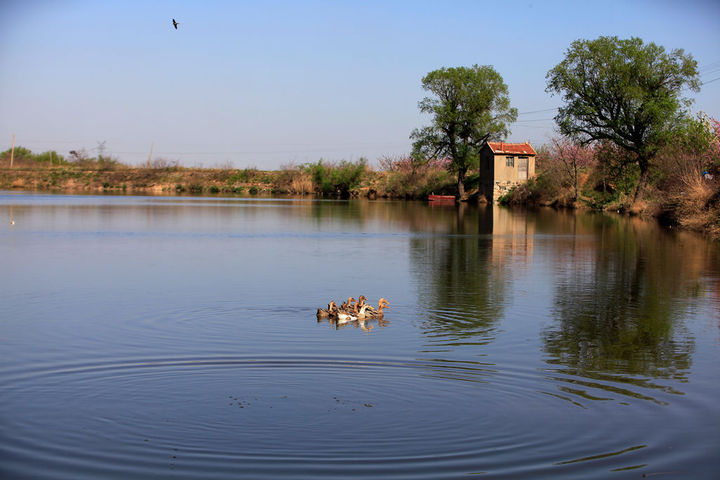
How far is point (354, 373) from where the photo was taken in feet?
30.9

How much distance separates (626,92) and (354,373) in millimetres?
50451

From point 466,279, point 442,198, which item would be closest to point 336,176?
point 442,198

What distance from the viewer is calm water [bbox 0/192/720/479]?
22.5 ft

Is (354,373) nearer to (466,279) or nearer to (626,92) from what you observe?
(466,279)

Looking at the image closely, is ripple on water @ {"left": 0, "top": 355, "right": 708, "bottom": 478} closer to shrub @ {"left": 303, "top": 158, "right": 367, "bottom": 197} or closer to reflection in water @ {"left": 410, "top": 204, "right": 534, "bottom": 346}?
reflection in water @ {"left": 410, "top": 204, "right": 534, "bottom": 346}

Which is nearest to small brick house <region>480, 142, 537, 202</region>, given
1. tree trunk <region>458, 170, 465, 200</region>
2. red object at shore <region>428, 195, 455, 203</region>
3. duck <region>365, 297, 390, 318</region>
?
tree trunk <region>458, 170, 465, 200</region>

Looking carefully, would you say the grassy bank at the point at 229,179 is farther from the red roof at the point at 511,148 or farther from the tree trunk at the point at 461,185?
the red roof at the point at 511,148

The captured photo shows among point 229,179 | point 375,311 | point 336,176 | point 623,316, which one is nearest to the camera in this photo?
point 375,311

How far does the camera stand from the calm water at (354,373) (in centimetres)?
687

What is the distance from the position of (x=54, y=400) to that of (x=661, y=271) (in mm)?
17375

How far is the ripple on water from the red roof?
68415 mm

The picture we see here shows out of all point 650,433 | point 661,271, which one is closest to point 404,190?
point 661,271

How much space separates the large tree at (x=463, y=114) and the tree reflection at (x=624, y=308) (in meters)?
54.2

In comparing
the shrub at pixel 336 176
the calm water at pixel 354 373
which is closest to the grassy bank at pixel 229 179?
the shrub at pixel 336 176
